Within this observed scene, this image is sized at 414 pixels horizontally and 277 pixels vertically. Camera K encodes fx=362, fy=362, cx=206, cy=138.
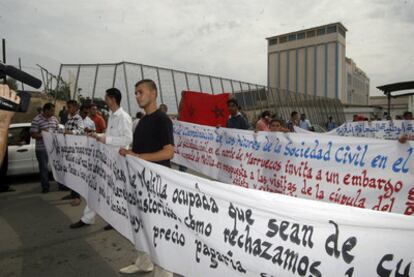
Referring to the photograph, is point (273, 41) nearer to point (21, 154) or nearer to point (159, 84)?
point (159, 84)

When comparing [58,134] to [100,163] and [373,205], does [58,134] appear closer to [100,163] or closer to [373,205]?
[100,163]

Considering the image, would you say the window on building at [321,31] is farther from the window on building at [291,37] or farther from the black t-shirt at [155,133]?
the black t-shirt at [155,133]

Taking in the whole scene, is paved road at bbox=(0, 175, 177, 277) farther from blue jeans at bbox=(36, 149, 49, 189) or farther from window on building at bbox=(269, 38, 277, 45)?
window on building at bbox=(269, 38, 277, 45)

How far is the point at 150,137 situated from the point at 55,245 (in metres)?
2.29

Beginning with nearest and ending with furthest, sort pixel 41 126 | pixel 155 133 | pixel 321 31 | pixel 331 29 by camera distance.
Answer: pixel 155 133, pixel 41 126, pixel 331 29, pixel 321 31

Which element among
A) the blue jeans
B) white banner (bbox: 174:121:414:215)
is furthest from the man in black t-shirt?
the blue jeans

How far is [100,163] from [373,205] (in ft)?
11.6

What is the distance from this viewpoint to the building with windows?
65875 millimetres

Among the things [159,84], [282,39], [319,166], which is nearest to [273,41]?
[282,39]

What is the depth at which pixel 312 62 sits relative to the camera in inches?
2655

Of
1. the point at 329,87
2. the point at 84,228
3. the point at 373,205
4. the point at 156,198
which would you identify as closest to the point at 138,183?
the point at 156,198

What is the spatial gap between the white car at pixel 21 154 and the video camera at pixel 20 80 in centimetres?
735

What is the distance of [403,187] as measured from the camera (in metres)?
4.42

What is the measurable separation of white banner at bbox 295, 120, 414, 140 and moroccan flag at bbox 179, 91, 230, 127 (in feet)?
13.4
